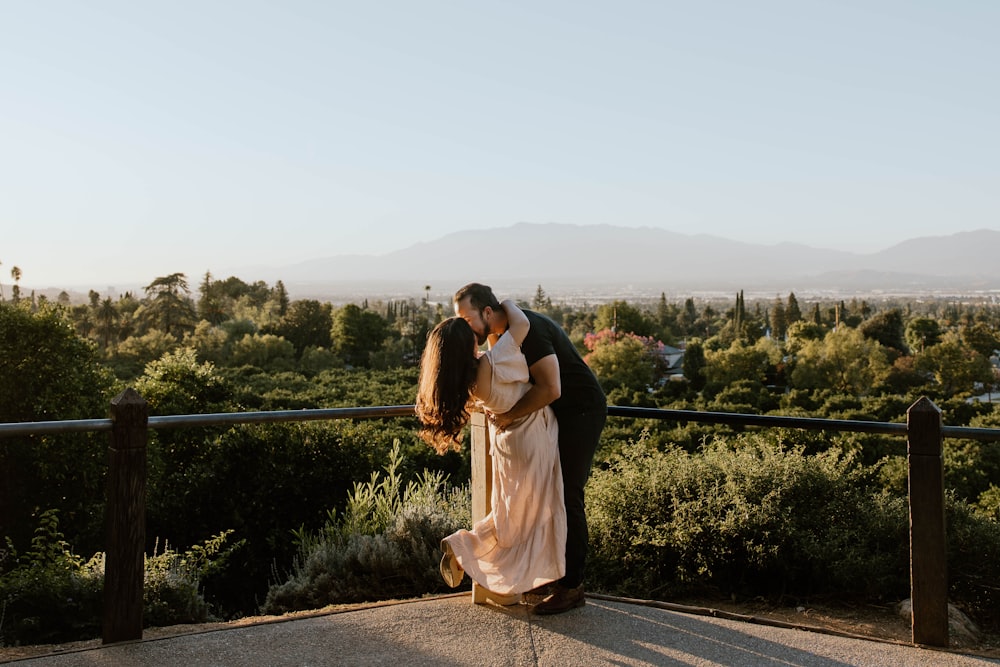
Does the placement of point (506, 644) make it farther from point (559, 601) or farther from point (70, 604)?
point (70, 604)

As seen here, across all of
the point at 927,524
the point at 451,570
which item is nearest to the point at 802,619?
the point at 927,524

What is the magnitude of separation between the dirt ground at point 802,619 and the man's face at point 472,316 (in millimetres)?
1336

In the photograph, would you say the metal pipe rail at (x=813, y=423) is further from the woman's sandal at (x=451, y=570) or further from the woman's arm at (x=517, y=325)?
the woman's sandal at (x=451, y=570)

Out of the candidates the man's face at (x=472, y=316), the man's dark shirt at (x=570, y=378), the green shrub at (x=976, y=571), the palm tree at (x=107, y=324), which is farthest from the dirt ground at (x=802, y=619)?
the palm tree at (x=107, y=324)

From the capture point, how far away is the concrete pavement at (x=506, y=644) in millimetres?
3111

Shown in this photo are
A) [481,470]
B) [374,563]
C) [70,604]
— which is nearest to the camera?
[481,470]

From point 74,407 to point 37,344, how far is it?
1.13 meters

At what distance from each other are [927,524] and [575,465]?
4.38 feet

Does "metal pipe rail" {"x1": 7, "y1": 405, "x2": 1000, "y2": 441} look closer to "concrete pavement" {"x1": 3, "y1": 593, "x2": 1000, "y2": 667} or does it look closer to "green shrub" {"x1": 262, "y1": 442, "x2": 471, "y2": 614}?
"concrete pavement" {"x1": 3, "y1": 593, "x2": 1000, "y2": 667}

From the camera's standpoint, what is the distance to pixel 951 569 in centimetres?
452

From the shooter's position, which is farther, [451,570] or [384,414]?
[384,414]

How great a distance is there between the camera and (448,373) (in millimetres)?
3281

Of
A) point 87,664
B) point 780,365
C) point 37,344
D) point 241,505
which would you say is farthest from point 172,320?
point 87,664

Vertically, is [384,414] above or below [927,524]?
above
